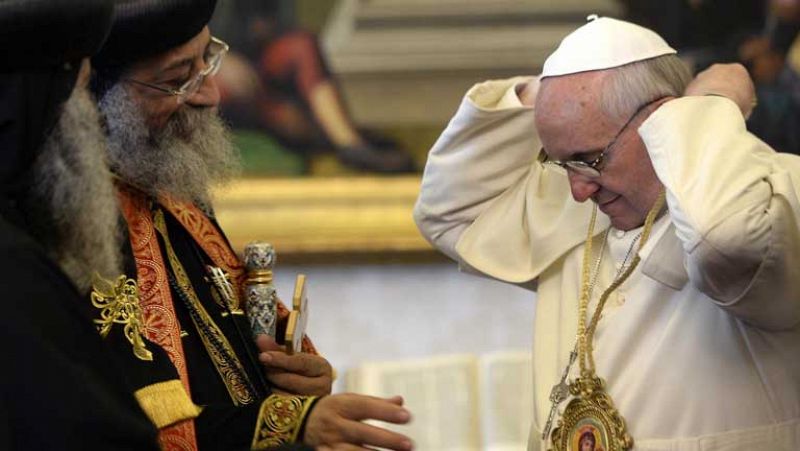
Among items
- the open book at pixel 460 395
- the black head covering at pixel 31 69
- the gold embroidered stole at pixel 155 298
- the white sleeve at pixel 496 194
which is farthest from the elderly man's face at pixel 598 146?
the open book at pixel 460 395

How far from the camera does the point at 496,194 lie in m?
3.76

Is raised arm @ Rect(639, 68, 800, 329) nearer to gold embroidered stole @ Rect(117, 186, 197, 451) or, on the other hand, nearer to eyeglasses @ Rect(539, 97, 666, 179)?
eyeglasses @ Rect(539, 97, 666, 179)

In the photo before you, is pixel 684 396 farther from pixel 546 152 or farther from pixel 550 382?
pixel 546 152

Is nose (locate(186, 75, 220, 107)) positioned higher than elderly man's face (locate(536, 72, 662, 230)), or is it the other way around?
nose (locate(186, 75, 220, 107))

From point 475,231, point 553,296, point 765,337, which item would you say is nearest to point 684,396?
point 765,337

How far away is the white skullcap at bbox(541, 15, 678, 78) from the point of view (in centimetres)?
333

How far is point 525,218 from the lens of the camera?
3.75m

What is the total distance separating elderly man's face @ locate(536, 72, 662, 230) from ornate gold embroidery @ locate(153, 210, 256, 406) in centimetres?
90

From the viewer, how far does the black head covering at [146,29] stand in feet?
10.9

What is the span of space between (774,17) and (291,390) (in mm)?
3083

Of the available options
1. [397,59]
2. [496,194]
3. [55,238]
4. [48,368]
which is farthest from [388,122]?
[48,368]

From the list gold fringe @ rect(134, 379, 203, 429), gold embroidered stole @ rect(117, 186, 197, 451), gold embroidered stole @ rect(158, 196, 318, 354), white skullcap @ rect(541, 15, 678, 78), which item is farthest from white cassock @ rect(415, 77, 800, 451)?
gold fringe @ rect(134, 379, 203, 429)

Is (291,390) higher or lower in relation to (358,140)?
lower

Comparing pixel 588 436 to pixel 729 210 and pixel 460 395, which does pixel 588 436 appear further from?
pixel 460 395
